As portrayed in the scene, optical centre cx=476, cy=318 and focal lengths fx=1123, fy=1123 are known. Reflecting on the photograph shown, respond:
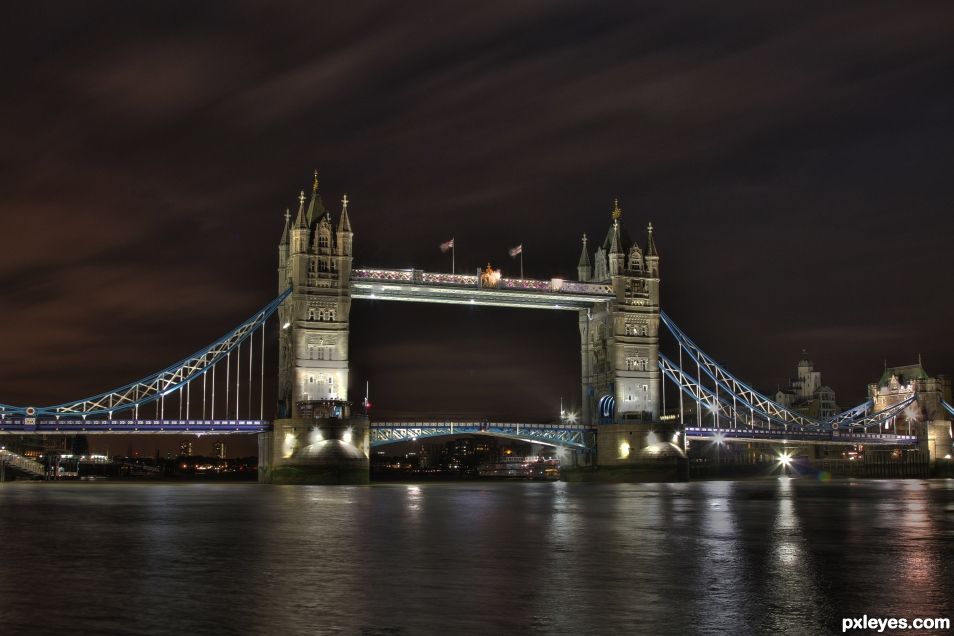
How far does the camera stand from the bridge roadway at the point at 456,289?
79.8 metres

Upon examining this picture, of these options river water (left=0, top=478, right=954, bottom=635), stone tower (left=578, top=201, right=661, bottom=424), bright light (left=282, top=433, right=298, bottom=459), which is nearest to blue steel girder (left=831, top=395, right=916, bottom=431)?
stone tower (left=578, top=201, right=661, bottom=424)

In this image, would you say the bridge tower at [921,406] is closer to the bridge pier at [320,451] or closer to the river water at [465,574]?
the bridge pier at [320,451]

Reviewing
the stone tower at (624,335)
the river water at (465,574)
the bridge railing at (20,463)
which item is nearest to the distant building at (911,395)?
the stone tower at (624,335)

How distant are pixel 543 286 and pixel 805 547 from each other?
62.3 metres

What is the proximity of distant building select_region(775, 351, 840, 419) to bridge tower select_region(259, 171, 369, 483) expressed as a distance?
8980 cm

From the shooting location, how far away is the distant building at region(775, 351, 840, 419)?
157m

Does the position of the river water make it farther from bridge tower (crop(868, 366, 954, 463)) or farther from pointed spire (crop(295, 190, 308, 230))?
bridge tower (crop(868, 366, 954, 463))

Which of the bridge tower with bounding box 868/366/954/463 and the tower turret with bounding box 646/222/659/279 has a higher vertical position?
the tower turret with bounding box 646/222/659/279

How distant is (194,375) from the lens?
78.8 meters

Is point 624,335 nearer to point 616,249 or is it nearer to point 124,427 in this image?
point 616,249

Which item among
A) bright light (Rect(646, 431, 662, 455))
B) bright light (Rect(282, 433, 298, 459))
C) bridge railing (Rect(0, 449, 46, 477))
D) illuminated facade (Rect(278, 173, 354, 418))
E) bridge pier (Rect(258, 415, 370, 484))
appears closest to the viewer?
bridge pier (Rect(258, 415, 370, 484))

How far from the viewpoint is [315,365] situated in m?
78.3

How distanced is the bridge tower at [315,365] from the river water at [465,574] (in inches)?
1594

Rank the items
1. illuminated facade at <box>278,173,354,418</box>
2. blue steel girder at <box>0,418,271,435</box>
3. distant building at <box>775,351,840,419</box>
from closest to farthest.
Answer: blue steel girder at <box>0,418,271,435</box>
illuminated facade at <box>278,173,354,418</box>
distant building at <box>775,351,840,419</box>
